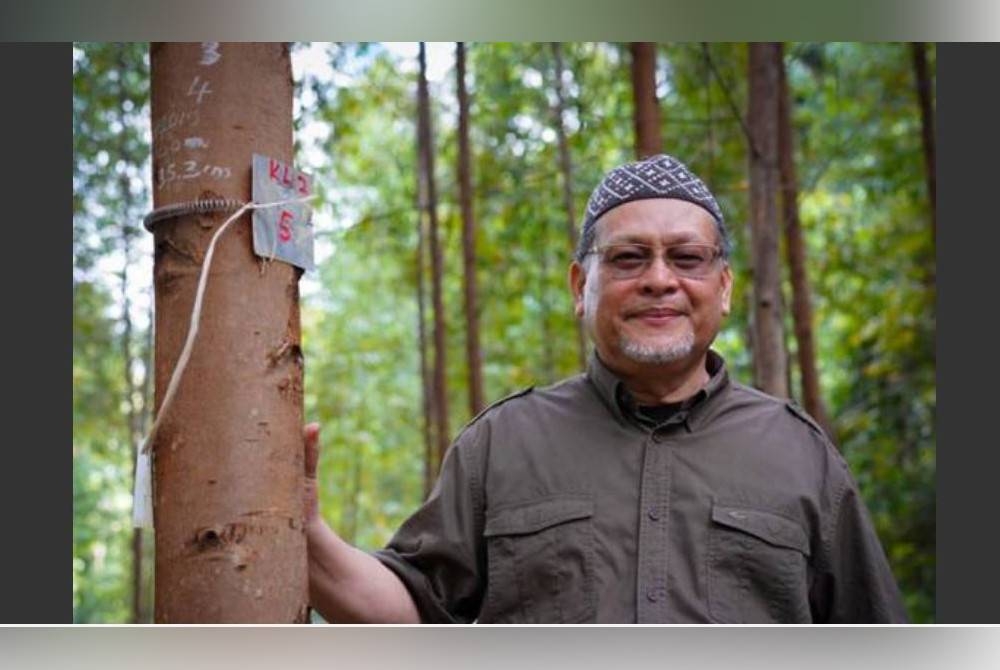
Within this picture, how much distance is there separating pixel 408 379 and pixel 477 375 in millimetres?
3709

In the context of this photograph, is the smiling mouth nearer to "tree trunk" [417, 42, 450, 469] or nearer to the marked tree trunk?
the marked tree trunk

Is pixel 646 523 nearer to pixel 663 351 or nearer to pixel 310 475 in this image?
pixel 663 351

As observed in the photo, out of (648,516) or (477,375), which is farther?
(477,375)

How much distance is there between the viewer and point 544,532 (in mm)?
2127

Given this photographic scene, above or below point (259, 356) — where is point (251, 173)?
above

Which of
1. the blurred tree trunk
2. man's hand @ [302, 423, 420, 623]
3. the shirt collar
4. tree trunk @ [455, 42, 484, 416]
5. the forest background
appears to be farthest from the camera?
tree trunk @ [455, 42, 484, 416]

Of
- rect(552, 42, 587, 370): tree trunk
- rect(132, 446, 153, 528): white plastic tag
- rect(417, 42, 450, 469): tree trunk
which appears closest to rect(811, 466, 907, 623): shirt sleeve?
rect(132, 446, 153, 528): white plastic tag

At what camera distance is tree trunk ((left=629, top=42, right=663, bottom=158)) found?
3.20m

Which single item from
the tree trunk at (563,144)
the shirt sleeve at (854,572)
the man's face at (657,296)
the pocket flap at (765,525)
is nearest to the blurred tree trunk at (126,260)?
the tree trunk at (563,144)

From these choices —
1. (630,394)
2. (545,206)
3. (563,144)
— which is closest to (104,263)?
(563,144)

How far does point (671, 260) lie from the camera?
2.11m

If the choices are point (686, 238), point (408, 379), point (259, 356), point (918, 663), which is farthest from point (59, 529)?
point (408, 379)
